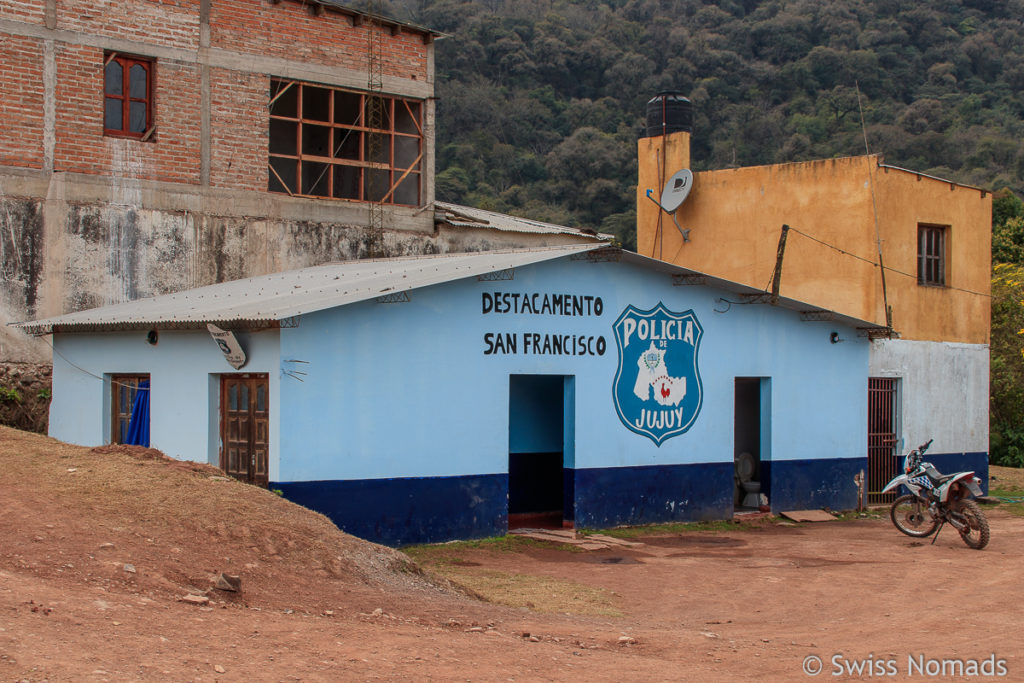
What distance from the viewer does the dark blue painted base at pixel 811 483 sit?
59.1 ft

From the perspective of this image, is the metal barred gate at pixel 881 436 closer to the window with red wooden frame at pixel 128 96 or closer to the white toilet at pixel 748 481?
the white toilet at pixel 748 481

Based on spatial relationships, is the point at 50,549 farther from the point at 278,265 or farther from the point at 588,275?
the point at 278,265

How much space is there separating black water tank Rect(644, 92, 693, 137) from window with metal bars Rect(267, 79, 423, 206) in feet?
18.3

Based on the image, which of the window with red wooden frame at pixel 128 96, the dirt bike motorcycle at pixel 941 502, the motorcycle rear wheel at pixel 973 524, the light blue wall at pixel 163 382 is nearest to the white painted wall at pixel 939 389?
the dirt bike motorcycle at pixel 941 502

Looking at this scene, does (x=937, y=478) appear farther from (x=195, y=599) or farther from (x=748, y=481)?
(x=195, y=599)

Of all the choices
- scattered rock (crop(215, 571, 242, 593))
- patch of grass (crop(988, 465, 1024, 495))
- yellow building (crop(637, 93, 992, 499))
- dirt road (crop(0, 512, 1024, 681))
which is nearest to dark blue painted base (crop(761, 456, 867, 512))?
yellow building (crop(637, 93, 992, 499))

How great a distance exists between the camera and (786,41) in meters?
61.9

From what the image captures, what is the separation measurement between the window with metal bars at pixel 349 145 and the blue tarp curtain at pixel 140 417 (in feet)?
19.5

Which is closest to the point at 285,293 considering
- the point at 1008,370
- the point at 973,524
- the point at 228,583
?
the point at 228,583

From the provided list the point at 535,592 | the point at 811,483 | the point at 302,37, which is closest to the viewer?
the point at 535,592

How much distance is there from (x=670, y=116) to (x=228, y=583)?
1829 cm

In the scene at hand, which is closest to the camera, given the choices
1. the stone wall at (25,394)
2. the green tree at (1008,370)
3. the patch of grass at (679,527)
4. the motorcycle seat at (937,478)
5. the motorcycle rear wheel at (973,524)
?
the motorcycle rear wheel at (973,524)

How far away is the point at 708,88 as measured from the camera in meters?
58.8

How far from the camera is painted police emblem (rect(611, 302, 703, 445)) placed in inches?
635
